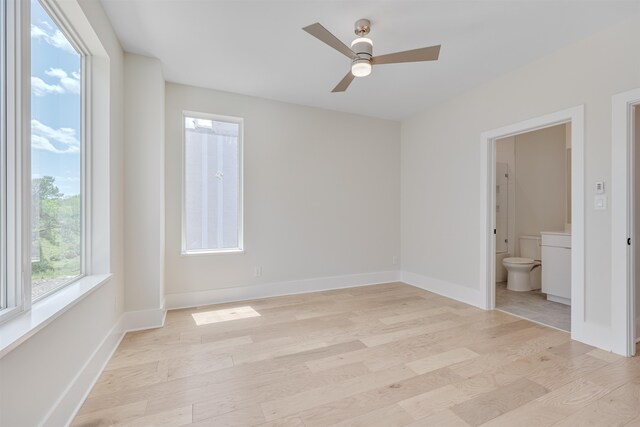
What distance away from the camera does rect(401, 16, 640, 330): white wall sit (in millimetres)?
2479

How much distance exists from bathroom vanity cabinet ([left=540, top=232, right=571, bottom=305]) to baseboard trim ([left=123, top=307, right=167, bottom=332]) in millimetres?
4701

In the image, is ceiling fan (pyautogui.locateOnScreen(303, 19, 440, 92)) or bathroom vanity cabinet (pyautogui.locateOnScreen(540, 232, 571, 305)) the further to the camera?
bathroom vanity cabinet (pyautogui.locateOnScreen(540, 232, 571, 305))

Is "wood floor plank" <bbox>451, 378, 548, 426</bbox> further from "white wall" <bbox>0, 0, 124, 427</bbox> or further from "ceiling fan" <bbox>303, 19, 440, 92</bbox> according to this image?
"ceiling fan" <bbox>303, 19, 440, 92</bbox>

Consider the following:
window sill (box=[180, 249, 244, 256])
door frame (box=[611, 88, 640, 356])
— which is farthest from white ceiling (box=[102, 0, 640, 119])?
window sill (box=[180, 249, 244, 256])

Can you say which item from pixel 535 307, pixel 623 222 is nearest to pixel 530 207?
pixel 535 307

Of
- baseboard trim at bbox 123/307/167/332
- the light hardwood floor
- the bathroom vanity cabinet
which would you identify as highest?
the bathroom vanity cabinet

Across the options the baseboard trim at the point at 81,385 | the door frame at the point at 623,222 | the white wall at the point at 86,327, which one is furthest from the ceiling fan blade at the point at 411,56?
the baseboard trim at the point at 81,385

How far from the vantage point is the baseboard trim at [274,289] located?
3.57 metres

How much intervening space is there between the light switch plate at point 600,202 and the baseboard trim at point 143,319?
416cm

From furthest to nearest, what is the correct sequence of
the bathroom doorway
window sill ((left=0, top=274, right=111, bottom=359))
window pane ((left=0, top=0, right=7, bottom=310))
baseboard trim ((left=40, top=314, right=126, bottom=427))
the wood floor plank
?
the bathroom doorway < the wood floor plank < baseboard trim ((left=40, top=314, right=126, bottom=427)) < window pane ((left=0, top=0, right=7, bottom=310)) < window sill ((left=0, top=274, right=111, bottom=359))

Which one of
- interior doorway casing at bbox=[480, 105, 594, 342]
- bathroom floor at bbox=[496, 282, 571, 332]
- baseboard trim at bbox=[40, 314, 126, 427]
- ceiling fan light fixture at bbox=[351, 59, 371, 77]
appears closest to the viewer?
baseboard trim at bbox=[40, 314, 126, 427]

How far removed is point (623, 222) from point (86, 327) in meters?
4.07

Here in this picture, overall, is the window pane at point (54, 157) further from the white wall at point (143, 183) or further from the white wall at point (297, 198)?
the white wall at point (297, 198)

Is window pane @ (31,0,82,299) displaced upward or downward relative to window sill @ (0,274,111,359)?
upward
